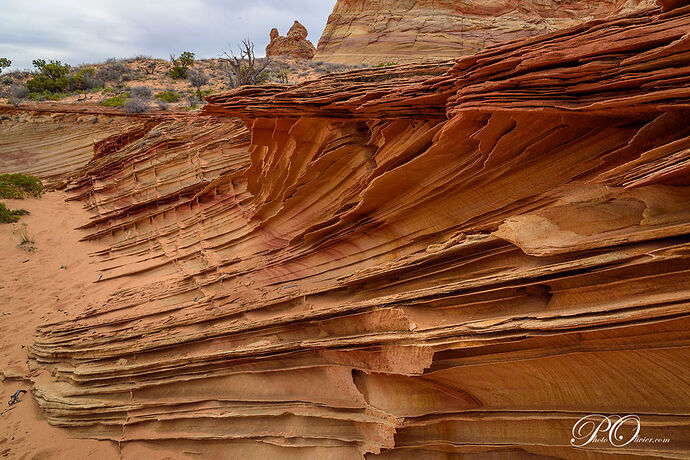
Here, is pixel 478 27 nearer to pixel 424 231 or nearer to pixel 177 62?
pixel 177 62

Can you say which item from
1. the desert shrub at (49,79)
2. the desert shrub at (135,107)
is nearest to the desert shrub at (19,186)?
the desert shrub at (135,107)

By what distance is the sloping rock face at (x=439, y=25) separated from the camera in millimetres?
25234

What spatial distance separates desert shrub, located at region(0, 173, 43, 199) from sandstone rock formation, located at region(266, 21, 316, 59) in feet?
101

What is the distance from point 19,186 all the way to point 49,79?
1427cm

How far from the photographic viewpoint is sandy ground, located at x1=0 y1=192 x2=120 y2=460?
16.6 feet

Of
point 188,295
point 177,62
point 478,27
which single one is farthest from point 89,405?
point 478,27

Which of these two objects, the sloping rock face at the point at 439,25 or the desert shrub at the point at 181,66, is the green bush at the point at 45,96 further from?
the sloping rock face at the point at 439,25

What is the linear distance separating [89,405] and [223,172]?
6.89m

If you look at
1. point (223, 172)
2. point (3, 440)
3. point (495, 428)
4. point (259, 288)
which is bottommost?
point (3, 440)

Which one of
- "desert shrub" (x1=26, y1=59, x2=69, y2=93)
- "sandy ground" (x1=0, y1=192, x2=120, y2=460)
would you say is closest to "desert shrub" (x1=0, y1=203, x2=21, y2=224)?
"sandy ground" (x1=0, y1=192, x2=120, y2=460)

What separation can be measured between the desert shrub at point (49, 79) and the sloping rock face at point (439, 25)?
19.5 metres

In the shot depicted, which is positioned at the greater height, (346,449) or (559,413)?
(559,413)

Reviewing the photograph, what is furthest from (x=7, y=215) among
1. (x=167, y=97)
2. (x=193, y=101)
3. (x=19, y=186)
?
(x=193, y=101)

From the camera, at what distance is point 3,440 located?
16.8ft
